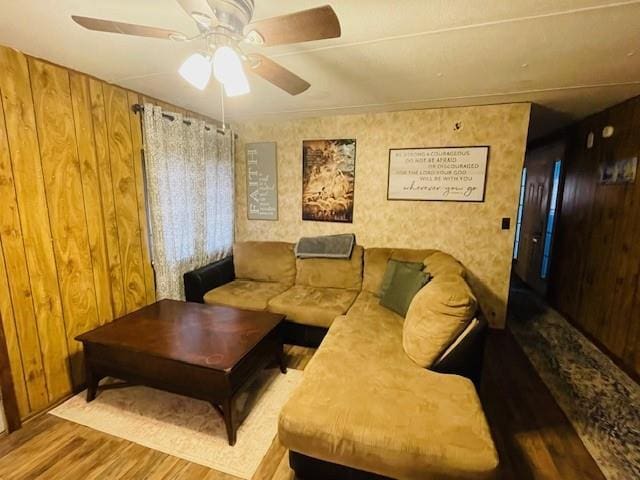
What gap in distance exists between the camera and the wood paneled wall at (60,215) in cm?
174

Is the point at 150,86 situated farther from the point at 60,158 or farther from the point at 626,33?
the point at 626,33

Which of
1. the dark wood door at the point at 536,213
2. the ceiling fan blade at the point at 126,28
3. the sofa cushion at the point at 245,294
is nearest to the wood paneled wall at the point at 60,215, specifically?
the sofa cushion at the point at 245,294

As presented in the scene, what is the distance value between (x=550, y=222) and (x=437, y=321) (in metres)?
3.48

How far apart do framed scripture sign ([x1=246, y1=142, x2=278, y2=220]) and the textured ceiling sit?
86cm

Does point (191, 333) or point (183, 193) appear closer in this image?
point (191, 333)

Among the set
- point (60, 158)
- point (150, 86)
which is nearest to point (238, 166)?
point (150, 86)

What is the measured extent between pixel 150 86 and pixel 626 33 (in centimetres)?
304

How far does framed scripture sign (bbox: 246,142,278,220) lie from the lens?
350cm

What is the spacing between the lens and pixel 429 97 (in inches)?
99.7

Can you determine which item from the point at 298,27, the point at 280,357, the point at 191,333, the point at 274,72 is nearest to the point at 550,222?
the point at 280,357

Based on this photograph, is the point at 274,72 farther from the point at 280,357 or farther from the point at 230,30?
the point at 280,357

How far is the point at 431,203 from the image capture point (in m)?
3.02

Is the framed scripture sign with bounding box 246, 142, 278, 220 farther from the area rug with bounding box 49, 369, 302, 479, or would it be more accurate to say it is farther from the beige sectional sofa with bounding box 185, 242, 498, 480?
the area rug with bounding box 49, 369, 302, 479

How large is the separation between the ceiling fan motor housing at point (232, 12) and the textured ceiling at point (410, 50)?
0.71 feet
